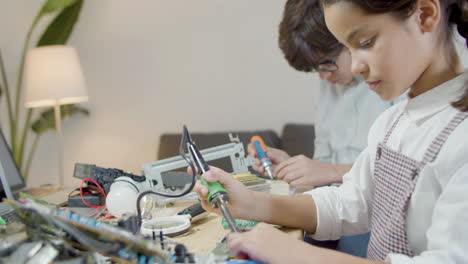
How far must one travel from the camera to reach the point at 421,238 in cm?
→ 68

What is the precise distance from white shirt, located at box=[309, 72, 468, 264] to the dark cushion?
4.45ft

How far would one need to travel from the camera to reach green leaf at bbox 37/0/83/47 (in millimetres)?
2692

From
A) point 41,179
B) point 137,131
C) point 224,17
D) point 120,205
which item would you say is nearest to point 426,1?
point 120,205

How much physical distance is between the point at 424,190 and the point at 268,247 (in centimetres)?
26

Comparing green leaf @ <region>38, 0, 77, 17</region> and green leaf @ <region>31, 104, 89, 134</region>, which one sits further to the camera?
green leaf @ <region>31, 104, 89, 134</region>

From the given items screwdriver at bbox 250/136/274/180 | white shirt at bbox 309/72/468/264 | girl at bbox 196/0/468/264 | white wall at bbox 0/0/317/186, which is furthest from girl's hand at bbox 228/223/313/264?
white wall at bbox 0/0/317/186

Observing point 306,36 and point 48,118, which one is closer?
point 306,36

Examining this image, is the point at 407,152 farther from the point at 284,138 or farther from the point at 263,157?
the point at 284,138

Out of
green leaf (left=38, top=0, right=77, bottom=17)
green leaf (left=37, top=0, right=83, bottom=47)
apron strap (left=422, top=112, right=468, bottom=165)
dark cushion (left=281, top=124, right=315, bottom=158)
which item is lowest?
dark cushion (left=281, top=124, right=315, bottom=158)

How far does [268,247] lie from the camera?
0.61m

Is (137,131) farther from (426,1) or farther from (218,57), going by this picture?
(426,1)

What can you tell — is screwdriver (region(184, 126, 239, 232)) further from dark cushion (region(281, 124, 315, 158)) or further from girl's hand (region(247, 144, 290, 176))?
dark cushion (region(281, 124, 315, 158))

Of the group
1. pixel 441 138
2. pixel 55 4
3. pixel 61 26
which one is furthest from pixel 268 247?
pixel 61 26

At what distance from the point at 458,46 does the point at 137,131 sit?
7.67 ft
